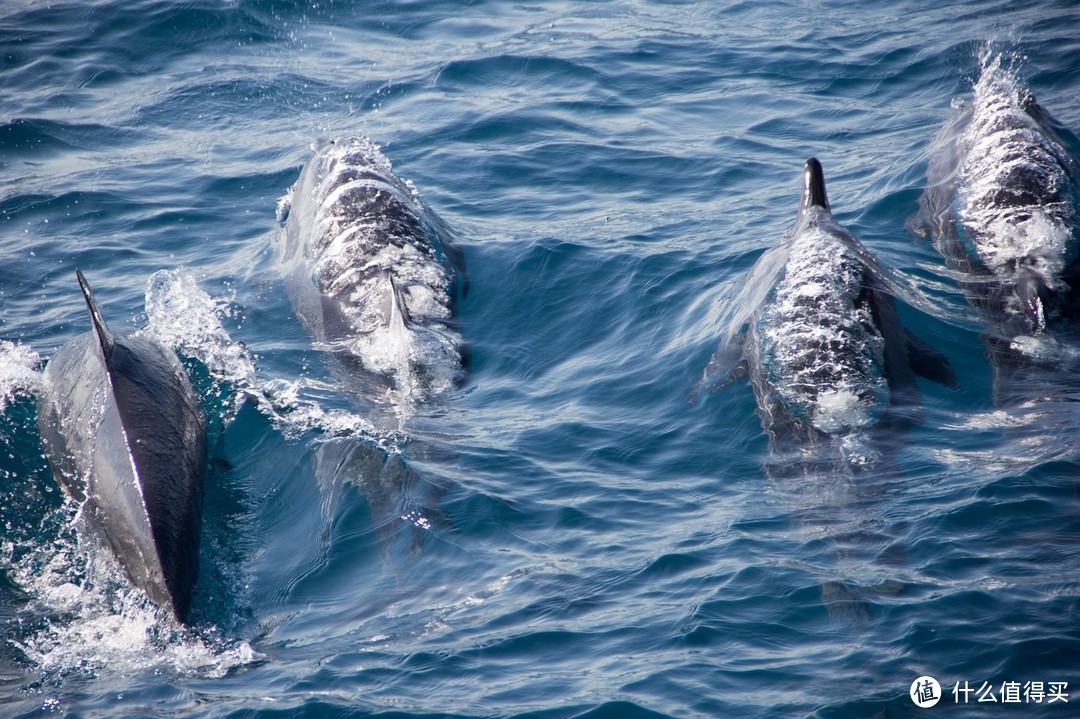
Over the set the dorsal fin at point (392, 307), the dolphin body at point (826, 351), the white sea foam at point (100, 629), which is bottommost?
the white sea foam at point (100, 629)

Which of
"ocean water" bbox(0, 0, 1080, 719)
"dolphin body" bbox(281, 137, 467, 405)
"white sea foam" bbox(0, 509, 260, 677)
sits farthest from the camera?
"dolphin body" bbox(281, 137, 467, 405)

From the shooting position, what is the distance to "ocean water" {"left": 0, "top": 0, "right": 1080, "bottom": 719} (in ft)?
18.9

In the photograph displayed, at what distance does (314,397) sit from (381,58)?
10735 mm

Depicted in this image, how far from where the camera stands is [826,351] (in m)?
7.94

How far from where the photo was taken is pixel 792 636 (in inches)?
230

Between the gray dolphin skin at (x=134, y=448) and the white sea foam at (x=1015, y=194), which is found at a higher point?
the white sea foam at (x=1015, y=194)

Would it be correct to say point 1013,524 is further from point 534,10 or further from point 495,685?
point 534,10

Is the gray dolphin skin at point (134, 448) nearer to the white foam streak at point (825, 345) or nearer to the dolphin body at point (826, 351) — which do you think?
the dolphin body at point (826, 351)

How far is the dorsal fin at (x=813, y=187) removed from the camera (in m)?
9.82

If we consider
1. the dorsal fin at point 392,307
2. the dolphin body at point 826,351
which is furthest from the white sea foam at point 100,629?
the dolphin body at point 826,351

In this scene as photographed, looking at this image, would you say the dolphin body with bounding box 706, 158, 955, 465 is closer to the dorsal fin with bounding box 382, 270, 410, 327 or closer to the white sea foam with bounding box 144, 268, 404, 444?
the dorsal fin with bounding box 382, 270, 410, 327

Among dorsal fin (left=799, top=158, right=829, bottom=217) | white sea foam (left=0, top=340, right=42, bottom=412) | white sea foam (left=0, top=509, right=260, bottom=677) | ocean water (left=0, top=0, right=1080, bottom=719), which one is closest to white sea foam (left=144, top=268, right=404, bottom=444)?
ocean water (left=0, top=0, right=1080, bottom=719)

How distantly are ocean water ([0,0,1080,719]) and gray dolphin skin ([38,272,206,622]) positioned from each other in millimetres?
220

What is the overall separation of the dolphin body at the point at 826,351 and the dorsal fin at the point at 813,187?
0.55 metres
